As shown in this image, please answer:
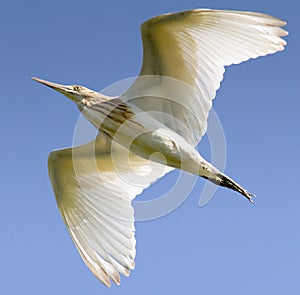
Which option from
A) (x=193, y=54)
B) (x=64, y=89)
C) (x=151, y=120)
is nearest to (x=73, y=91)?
(x=64, y=89)

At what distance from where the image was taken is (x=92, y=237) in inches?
528

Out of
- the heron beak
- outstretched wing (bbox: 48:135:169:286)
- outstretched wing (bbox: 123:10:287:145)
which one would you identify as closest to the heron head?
the heron beak

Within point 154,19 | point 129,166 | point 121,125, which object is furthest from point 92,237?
point 154,19

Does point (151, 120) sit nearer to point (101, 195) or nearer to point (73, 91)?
point (73, 91)

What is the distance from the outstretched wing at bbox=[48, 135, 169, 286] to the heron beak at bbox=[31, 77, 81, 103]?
4.14 feet

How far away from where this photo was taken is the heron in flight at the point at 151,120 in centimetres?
1163

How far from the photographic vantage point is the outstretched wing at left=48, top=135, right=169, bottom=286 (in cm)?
1308

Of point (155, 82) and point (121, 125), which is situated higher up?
point (155, 82)

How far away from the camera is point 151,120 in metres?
12.3

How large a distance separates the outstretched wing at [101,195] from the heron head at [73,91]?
1.27 metres

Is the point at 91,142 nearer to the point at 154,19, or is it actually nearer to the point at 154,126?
the point at 154,126

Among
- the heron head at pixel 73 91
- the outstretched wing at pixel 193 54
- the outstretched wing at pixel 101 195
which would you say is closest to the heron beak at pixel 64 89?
the heron head at pixel 73 91

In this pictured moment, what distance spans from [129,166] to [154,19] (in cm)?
371

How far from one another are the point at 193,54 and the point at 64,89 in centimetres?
253
